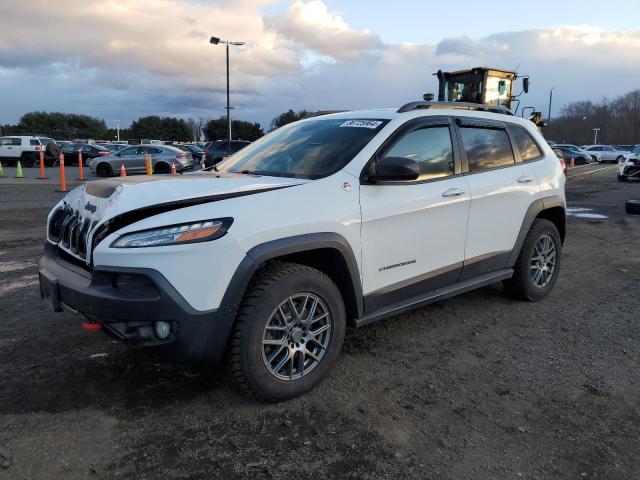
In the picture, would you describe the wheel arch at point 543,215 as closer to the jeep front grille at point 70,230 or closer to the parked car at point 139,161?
the jeep front grille at point 70,230

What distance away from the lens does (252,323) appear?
9.47ft

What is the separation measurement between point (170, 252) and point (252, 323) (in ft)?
1.99

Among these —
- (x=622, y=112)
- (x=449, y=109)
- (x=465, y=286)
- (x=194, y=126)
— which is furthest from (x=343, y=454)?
(x=622, y=112)

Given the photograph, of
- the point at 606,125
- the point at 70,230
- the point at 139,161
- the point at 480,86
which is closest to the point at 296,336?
the point at 70,230

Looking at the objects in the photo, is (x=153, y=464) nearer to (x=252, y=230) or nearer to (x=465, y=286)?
(x=252, y=230)

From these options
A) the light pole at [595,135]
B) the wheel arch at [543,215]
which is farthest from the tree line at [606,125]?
the wheel arch at [543,215]

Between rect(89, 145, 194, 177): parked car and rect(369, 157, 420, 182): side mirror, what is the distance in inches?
837

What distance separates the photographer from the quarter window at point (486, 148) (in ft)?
14.1

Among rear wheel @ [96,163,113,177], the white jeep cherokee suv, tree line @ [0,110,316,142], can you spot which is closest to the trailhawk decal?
the white jeep cherokee suv

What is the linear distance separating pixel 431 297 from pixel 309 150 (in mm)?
1450

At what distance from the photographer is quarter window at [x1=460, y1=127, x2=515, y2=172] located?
4297mm

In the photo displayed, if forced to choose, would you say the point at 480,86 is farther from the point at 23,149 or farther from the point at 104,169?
the point at 23,149

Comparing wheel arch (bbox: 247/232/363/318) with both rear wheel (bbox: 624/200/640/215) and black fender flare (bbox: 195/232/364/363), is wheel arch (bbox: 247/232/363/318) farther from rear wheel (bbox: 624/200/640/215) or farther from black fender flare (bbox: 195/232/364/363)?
rear wheel (bbox: 624/200/640/215)

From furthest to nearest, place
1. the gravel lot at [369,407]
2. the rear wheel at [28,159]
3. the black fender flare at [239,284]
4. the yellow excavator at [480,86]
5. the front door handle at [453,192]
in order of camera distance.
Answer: the rear wheel at [28,159], the yellow excavator at [480,86], the front door handle at [453,192], the black fender flare at [239,284], the gravel lot at [369,407]
